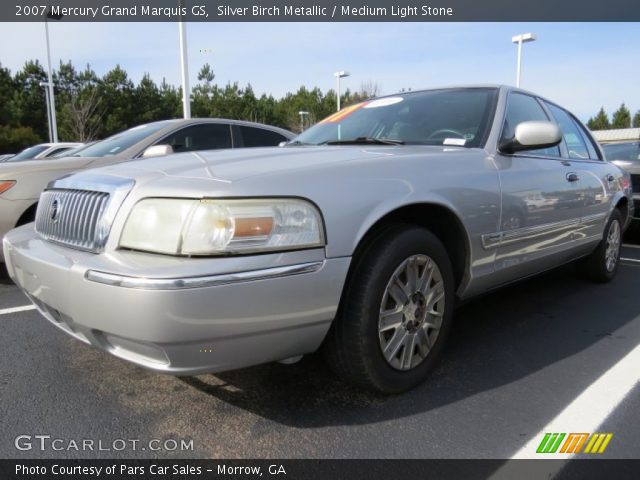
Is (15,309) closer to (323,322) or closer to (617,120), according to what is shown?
(323,322)

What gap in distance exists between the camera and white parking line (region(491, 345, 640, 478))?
1.88 m

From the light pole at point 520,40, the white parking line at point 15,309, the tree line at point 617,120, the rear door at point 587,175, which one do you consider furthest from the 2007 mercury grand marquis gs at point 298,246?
the tree line at point 617,120

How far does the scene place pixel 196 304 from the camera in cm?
163

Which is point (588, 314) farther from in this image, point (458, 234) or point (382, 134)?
point (382, 134)

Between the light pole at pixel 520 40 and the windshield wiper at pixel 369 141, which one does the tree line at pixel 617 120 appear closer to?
the light pole at pixel 520 40

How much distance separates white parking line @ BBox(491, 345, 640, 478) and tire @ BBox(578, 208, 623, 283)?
1.68 metres

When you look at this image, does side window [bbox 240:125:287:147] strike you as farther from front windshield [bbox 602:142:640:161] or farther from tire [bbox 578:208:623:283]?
front windshield [bbox 602:142:640:161]

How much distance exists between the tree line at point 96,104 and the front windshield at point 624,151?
26.6m

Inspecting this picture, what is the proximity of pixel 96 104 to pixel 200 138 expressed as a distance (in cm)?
3270

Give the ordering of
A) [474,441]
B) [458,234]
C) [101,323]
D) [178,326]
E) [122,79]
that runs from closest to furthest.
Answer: [178,326]
[101,323]
[474,441]
[458,234]
[122,79]

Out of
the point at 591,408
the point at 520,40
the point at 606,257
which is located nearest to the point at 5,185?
the point at 591,408

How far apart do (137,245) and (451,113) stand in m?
2.06

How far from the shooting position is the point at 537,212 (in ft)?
9.66

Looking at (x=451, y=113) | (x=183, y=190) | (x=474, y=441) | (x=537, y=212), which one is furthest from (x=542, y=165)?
(x=183, y=190)
